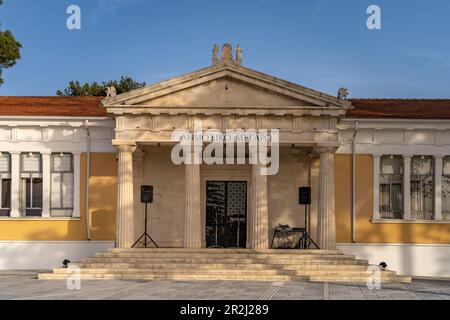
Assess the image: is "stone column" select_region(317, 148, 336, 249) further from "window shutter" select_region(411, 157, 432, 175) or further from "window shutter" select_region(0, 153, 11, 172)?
"window shutter" select_region(0, 153, 11, 172)

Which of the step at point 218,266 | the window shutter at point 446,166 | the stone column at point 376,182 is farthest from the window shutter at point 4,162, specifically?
the window shutter at point 446,166

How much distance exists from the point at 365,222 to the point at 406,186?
2178mm

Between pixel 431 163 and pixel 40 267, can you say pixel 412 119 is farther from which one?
pixel 40 267

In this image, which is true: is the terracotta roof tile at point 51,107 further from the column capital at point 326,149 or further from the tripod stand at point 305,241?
the tripod stand at point 305,241

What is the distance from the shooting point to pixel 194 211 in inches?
1096

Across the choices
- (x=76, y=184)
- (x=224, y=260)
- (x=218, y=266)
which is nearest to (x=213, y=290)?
(x=218, y=266)

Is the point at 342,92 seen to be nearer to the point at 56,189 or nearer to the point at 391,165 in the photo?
the point at 391,165

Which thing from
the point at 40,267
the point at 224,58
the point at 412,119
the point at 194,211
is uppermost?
the point at 224,58

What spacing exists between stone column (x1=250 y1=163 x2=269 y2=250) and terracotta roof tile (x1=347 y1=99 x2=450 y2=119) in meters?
4.94

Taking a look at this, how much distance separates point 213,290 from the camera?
2173 cm

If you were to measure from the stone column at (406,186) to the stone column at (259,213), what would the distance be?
6.04 m

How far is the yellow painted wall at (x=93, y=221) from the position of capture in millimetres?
30297

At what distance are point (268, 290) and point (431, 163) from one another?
38.3 ft
